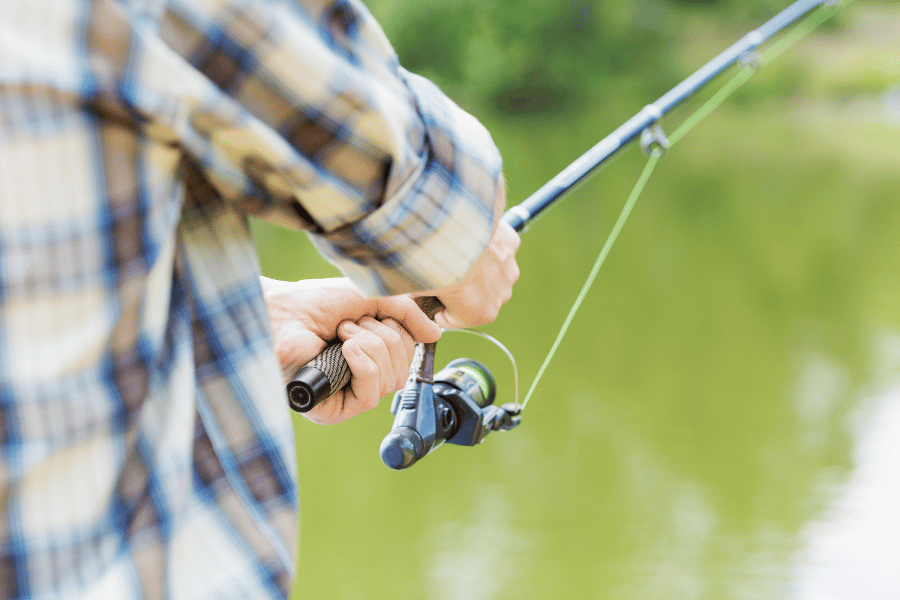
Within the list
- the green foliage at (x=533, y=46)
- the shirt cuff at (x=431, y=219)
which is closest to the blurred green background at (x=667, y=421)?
the shirt cuff at (x=431, y=219)

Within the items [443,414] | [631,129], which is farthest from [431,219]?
[631,129]

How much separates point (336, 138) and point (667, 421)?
431 centimetres

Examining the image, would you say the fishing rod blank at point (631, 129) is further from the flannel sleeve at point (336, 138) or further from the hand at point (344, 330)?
the flannel sleeve at point (336, 138)

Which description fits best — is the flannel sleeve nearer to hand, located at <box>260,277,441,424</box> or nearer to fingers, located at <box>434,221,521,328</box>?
fingers, located at <box>434,221,521,328</box>

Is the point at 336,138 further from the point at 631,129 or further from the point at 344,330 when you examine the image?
the point at 631,129

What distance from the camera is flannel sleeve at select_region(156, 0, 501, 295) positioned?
471 mm

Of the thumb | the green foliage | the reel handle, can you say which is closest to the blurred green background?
the thumb

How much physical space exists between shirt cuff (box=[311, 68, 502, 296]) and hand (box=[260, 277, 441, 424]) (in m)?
0.30

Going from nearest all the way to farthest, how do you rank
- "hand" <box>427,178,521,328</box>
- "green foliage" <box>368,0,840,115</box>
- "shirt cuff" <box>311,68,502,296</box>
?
1. "shirt cuff" <box>311,68,502,296</box>
2. "hand" <box>427,178,521,328</box>
3. "green foliage" <box>368,0,840,115</box>

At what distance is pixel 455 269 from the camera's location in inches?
23.7

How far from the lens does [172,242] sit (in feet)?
1.64

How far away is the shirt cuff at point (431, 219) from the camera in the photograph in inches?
22.1

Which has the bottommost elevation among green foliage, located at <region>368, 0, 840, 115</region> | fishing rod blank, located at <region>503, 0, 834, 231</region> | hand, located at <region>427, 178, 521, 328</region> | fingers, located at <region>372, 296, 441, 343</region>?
hand, located at <region>427, 178, 521, 328</region>

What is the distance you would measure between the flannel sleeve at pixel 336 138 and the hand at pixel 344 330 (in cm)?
31
